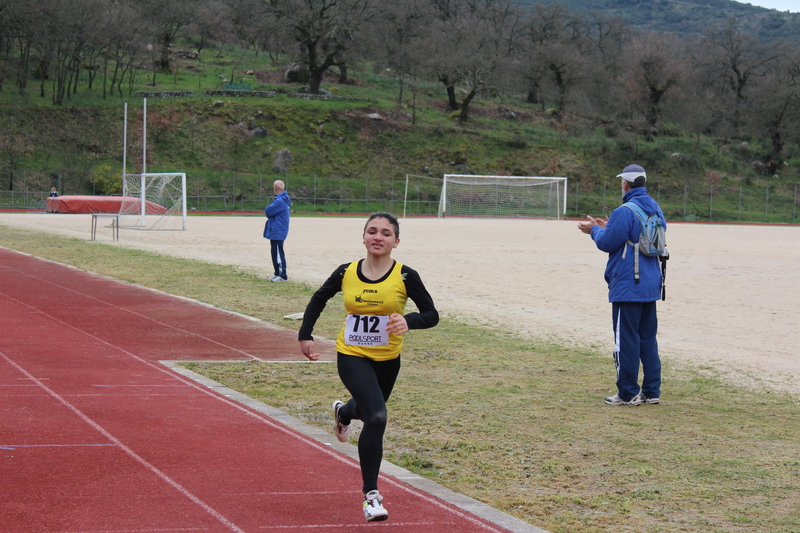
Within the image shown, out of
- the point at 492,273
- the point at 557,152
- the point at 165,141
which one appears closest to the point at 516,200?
the point at 557,152

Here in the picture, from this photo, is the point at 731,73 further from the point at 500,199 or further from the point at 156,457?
the point at 156,457

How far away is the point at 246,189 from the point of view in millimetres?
65688

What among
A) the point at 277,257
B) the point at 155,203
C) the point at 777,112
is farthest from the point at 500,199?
the point at 277,257

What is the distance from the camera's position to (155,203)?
40.7m

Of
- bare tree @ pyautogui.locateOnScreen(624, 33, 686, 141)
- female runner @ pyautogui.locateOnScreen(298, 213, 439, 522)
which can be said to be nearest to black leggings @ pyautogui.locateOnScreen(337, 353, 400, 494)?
female runner @ pyautogui.locateOnScreen(298, 213, 439, 522)

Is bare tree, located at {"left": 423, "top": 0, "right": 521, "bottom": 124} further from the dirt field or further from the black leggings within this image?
the black leggings

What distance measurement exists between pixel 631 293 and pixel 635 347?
1.66 feet

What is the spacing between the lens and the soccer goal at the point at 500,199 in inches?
2601

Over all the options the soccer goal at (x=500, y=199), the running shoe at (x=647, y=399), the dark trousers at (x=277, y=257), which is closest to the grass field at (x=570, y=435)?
the running shoe at (x=647, y=399)

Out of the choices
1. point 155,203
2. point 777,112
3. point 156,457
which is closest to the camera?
point 156,457

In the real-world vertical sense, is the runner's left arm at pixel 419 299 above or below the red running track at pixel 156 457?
above

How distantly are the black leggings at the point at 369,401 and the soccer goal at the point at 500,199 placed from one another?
59.9 meters

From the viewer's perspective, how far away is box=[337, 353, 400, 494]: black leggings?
4637 mm

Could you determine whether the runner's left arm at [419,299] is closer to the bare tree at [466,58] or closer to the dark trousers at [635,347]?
the dark trousers at [635,347]
